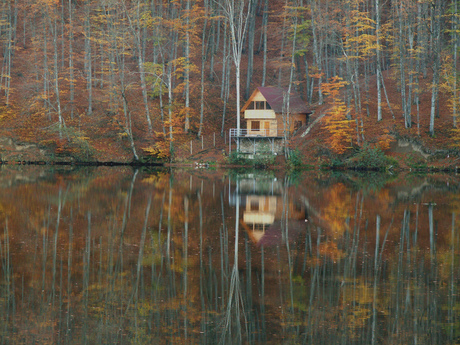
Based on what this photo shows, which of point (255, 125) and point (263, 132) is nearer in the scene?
point (263, 132)

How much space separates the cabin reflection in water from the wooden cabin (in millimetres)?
17317

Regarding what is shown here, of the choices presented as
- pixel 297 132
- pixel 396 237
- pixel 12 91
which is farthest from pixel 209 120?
pixel 396 237

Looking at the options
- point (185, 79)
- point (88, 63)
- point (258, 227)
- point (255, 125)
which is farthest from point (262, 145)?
point (258, 227)

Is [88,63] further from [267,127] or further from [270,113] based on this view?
[267,127]

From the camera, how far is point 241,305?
864 cm

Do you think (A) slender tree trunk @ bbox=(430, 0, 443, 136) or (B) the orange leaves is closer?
(A) slender tree trunk @ bbox=(430, 0, 443, 136)

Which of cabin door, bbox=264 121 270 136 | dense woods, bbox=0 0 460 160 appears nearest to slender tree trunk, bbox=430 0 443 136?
dense woods, bbox=0 0 460 160

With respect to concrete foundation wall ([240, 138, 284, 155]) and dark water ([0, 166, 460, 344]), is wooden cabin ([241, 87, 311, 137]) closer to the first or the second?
concrete foundation wall ([240, 138, 284, 155])

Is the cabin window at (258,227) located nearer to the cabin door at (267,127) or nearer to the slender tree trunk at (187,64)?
the slender tree trunk at (187,64)

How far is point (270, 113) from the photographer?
43906 millimetres

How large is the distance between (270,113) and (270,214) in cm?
2685

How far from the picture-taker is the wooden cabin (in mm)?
43594

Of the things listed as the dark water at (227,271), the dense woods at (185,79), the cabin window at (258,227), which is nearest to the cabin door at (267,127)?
the dense woods at (185,79)

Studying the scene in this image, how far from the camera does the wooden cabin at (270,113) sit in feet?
143
